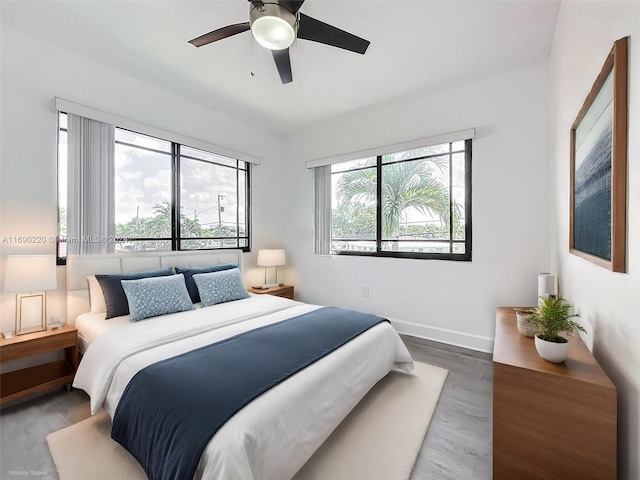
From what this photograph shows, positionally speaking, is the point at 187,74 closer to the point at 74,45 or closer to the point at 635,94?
the point at 74,45

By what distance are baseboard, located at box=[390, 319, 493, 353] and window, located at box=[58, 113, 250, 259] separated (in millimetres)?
2498

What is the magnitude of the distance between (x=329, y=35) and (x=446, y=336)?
3.15 meters

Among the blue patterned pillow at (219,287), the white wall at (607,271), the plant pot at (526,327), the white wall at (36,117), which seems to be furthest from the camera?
the blue patterned pillow at (219,287)

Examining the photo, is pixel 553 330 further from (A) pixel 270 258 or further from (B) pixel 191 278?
(A) pixel 270 258

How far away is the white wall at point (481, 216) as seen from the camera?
2836 mm

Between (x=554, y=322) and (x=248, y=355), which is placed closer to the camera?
(x=554, y=322)

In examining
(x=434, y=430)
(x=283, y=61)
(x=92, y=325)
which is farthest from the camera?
(x=92, y=325)

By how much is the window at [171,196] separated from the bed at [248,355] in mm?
332

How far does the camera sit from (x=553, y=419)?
1222mm

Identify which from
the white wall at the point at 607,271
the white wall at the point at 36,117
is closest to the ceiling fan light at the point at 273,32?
the white wall at the point at 607,271

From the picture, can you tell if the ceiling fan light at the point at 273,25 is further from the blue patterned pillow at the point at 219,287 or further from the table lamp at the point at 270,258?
the table lamp at the point at 270,258

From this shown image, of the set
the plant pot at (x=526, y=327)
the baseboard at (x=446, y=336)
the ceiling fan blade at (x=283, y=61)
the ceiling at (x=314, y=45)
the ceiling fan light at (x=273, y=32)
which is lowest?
the baseboard at (x=446, y=336)

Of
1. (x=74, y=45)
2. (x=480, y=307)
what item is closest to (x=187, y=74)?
(x=74, y=45)

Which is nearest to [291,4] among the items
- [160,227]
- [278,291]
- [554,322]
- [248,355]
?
[248,355]
